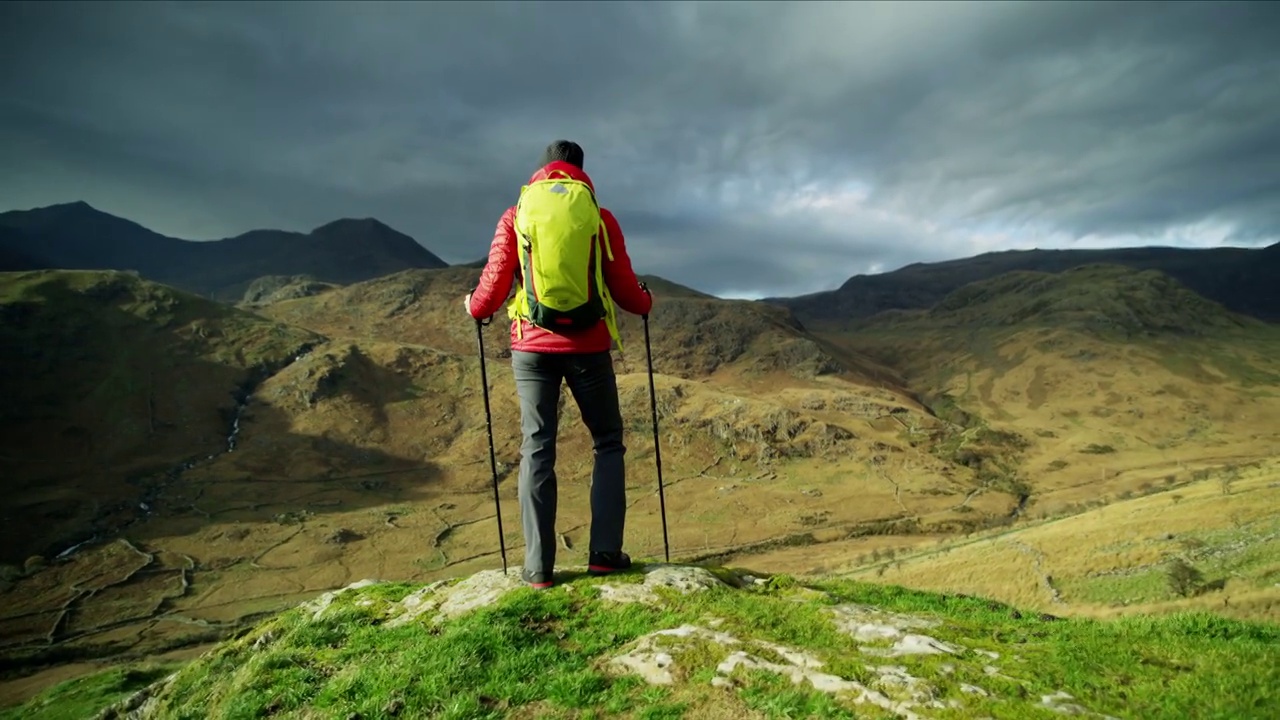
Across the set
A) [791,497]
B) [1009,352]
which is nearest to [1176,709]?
[791,497]

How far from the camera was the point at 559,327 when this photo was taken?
5.90 metres

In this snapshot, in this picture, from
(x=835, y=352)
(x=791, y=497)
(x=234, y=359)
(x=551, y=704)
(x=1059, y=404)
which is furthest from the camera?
(x=835, y=352)

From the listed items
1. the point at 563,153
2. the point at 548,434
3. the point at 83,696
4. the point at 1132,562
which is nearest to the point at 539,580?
the point at 548,434

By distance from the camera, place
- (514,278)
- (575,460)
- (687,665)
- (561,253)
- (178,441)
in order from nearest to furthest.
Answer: (687,665)
(561,253)
(514,278)
(575,460)
(178,441)

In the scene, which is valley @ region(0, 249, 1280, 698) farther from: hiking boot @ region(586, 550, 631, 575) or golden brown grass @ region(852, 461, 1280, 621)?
hiking boot @ region(586, 550, 631, 575)

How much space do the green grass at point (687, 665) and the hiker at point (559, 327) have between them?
72cm

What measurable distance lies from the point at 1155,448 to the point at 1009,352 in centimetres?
4105

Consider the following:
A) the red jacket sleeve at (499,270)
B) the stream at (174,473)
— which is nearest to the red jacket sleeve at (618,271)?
the red jacket sleeve at (499,270)

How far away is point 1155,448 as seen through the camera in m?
67.9

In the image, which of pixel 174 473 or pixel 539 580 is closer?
pixel 539 580

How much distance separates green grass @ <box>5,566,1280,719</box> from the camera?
12.8 ft

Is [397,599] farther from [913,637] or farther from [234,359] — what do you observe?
[234,359]

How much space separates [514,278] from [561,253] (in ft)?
3.34

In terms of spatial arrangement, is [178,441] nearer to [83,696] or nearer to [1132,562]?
[83,696]
